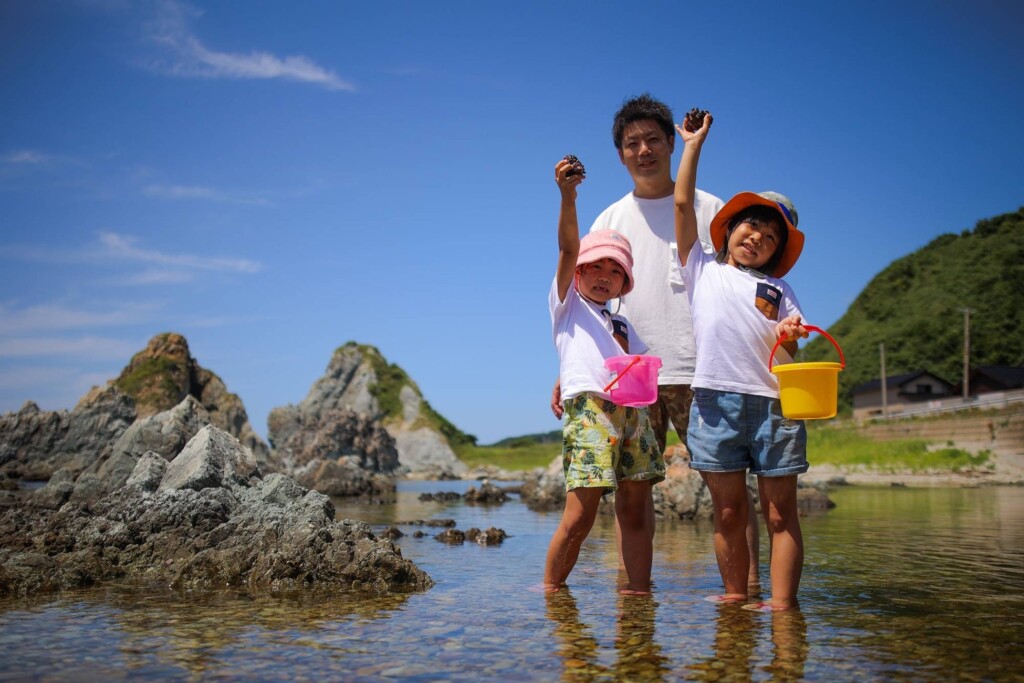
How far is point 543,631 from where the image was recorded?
3.36 m

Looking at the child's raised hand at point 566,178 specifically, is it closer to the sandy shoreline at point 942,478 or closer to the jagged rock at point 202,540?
the jagged rock at point 202,540

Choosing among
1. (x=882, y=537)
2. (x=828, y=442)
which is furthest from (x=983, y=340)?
(x=882, y=537)

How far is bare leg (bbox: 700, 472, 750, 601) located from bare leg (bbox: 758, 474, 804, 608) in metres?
0.14

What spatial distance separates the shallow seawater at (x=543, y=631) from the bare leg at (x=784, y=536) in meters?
0.12

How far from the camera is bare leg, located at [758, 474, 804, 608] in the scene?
376cm

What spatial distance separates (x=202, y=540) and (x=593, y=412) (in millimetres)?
3009

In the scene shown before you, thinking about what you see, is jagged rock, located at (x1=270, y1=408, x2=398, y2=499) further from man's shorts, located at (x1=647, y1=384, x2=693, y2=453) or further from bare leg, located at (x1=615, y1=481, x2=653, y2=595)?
bare leg, located at (x1=615, y1=481, x2=653, y2=595)

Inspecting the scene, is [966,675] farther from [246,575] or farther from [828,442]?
[828,442]

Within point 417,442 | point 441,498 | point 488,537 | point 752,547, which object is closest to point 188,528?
point 488,537

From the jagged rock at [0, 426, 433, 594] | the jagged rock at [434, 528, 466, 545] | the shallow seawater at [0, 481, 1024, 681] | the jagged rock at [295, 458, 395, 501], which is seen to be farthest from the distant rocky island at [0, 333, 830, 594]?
the jagged rock at [295, 458, 395, 501]

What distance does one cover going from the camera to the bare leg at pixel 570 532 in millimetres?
4117

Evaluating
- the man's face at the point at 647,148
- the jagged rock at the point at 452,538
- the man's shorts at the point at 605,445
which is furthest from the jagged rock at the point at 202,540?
the man's face at the point at 647,148

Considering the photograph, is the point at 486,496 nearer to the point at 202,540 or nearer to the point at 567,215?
the point at 202,540

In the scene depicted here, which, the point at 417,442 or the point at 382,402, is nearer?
the point at 417,442
